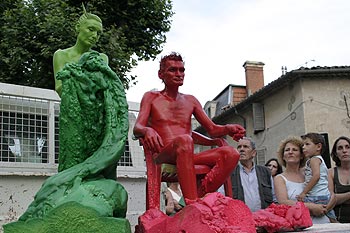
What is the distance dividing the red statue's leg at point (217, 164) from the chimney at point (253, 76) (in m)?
15.4

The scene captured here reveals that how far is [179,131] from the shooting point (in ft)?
7.39

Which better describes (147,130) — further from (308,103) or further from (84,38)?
(308,103)

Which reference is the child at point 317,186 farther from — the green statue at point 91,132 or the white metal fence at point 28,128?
the white metal fence at point 28,128

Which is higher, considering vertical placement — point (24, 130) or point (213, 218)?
point (24, 130)

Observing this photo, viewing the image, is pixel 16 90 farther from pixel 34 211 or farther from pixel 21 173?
pixel 34 211

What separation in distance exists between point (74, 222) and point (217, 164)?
2.53 ft

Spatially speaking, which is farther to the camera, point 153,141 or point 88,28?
point 88,28

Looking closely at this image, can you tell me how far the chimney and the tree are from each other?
7.94 m

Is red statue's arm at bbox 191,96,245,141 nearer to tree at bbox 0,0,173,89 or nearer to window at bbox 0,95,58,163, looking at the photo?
window at bbox 0,95,58,163

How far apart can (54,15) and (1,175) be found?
5.67 meters

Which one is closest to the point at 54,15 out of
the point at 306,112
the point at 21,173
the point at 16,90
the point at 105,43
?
the point at 105,43

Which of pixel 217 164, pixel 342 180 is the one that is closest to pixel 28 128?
pixel 217 164

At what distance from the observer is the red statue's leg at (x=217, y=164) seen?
2109 mm

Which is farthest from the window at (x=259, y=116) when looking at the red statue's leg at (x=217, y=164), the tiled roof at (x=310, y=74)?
the red statue's leg at (x=217, y=164)
